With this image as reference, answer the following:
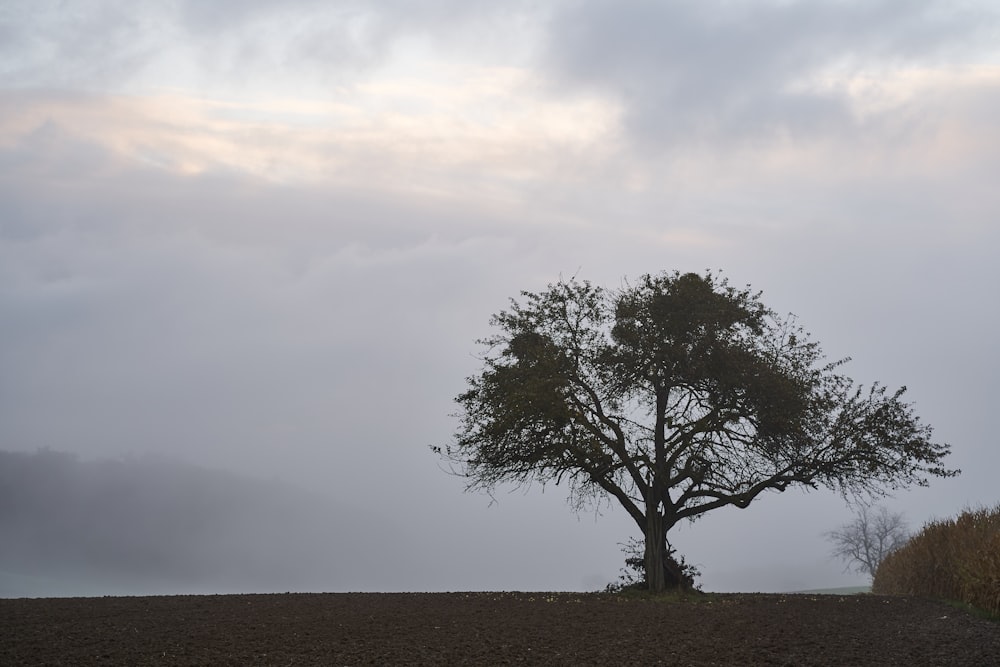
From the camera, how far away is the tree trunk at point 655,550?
25.4 metres

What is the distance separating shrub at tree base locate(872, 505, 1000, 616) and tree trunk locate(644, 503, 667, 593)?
6.60 metres

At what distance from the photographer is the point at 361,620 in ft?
52.0

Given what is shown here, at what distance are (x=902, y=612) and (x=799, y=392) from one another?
25.2ft

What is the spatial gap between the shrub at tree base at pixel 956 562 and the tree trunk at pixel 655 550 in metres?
6.60

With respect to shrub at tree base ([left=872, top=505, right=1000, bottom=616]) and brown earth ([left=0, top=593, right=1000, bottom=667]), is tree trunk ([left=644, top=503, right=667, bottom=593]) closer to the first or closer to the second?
brown earth ([left=0, top=593, right=1000, bottom=667])

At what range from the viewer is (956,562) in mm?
21344

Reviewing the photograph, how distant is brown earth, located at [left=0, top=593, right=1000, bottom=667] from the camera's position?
39.9 ft

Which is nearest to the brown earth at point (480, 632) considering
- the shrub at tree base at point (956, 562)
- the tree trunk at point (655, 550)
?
the shrub at tree base at point (956, 562)

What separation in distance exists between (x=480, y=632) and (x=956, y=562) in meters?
12.9

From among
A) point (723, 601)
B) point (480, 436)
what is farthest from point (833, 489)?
point (480, 436)

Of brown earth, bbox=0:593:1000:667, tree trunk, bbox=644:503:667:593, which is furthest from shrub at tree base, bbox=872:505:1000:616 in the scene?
tree trunk, bbox=644:503:667:593

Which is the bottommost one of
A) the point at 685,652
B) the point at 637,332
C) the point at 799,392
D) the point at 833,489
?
the point at 685,652

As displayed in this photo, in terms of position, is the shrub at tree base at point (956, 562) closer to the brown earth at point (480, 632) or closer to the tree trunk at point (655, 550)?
the brown earth at point (480, 632)

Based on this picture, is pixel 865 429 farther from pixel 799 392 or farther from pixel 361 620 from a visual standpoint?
pixel 361 620
